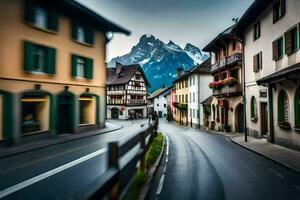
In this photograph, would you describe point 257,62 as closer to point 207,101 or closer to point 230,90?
point 230,90

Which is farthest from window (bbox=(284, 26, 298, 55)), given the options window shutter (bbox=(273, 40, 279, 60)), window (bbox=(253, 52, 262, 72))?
window (bbox=(253, 52, 262, 72))

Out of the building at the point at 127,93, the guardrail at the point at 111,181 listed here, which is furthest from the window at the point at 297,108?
the building at the point at 127,93

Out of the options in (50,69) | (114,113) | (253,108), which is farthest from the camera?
(114,113)

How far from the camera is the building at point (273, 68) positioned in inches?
567

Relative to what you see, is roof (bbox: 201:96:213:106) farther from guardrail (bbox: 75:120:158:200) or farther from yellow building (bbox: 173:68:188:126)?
guardrail (bbox: 75:120:158:200)

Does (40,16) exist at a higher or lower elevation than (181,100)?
higher

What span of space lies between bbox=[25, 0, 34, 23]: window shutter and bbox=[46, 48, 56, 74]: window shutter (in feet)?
7.76

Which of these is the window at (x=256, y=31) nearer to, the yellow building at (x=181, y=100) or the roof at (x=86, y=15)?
the roof at (x=86, y=15)

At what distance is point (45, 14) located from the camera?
→ 1850 cm

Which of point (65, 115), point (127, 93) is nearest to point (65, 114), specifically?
point (65, 115)

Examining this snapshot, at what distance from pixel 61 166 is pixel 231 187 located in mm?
6215

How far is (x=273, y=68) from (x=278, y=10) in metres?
3.65

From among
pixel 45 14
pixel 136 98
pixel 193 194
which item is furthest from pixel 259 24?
pixel 136 98

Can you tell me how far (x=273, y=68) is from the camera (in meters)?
17.6
